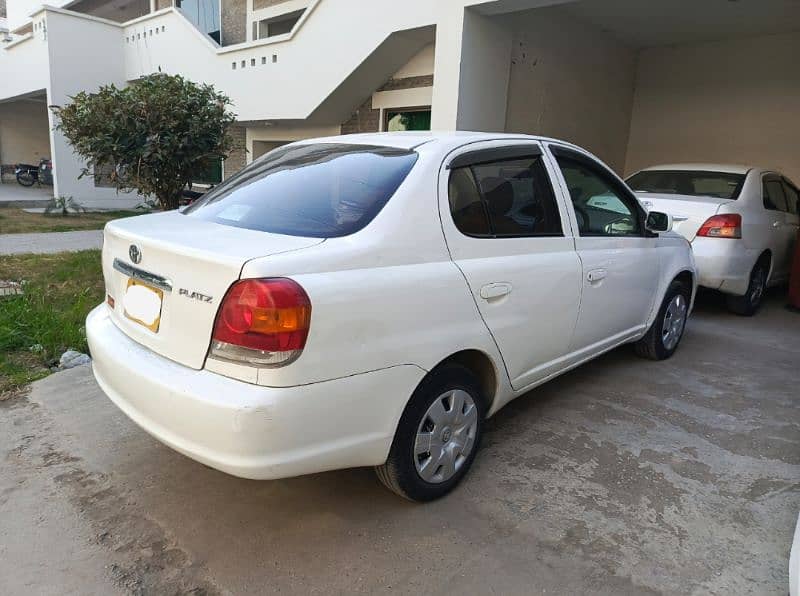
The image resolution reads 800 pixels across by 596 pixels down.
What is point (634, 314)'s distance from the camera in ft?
13.5

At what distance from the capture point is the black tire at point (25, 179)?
65.5 ft

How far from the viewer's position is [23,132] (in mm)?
22781

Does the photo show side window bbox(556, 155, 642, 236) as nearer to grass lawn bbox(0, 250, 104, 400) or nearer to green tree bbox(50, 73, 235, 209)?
grass lawn bbox(0, 250, 104, 400)

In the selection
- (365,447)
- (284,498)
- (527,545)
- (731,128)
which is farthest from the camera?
(731,128)

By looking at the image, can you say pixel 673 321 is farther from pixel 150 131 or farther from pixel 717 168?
pixel 150 131

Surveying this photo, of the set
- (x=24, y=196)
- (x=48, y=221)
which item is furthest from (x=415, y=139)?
(x=24, y=196)

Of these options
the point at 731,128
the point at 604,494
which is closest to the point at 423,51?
the point at 731,128

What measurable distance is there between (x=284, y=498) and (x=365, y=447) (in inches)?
28.1

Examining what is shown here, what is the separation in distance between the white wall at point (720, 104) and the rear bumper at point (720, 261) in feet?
17.8

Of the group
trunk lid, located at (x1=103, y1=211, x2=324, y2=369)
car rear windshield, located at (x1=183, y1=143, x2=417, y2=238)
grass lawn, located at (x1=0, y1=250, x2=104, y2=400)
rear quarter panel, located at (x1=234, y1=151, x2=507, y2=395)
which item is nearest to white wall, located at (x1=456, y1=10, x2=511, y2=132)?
car rear windshield, located at (x1=183, y1=143, x2=417, y2=238)

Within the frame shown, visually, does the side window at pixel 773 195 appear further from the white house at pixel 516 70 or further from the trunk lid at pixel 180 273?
the trunk lid at pixel 180 273

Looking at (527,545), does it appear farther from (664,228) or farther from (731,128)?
(731,128)

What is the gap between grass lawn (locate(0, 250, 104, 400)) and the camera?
14.1ft

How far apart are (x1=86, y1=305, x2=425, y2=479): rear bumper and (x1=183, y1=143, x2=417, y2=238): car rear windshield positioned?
25.8 inches
